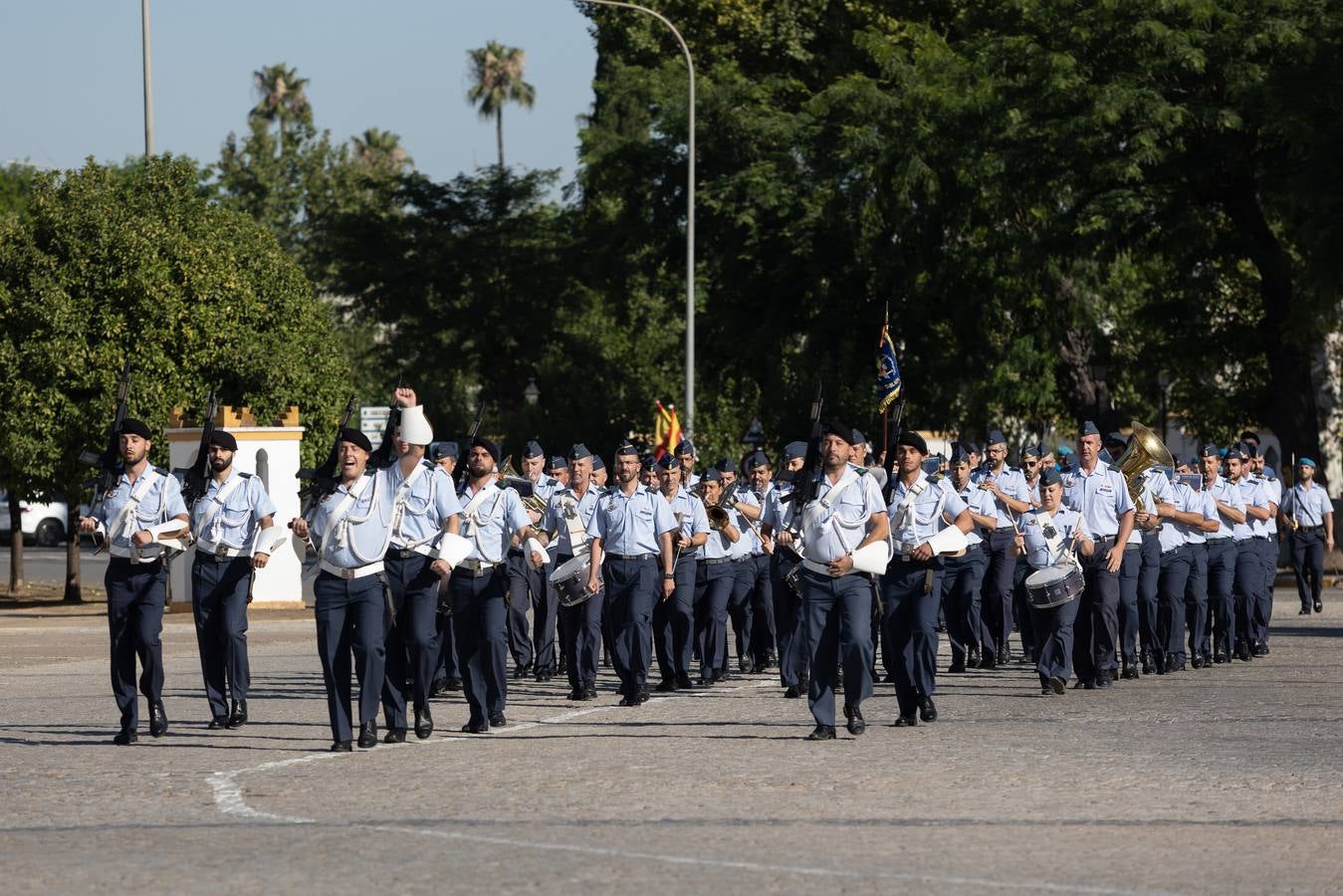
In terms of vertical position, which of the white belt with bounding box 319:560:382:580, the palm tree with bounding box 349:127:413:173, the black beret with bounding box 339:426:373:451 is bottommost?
the white belt with bounding box 319:560:382:580

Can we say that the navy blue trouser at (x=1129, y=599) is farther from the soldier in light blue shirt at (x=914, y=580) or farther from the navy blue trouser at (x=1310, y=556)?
the navy blue trouser at (x=1310, y=556)

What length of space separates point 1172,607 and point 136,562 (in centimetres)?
913

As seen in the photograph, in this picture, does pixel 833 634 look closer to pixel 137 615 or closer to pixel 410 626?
pixel 410 626

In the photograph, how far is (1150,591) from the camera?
18.6 metres

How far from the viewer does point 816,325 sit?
41531 mm

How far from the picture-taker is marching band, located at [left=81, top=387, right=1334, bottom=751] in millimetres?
13461

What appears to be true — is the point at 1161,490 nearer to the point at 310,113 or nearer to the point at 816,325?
the point at 816,325

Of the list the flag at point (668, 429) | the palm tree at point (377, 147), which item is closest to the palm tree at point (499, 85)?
the palm tree at point (377, 147)

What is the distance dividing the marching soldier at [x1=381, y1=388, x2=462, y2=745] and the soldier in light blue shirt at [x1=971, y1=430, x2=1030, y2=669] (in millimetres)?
7412

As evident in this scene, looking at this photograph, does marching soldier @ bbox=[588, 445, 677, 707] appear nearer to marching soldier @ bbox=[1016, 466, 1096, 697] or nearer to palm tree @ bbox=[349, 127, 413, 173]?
marching soldier @ bbox=[1016, 466, 1096, 697]

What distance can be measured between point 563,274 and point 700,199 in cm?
1476

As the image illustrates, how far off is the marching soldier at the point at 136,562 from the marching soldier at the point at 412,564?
1543 millimetres

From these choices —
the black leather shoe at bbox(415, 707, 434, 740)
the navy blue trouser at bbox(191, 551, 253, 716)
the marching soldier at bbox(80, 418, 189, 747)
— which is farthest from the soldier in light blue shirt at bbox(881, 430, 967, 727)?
the marching soldier at bbox(80, 418, 189, 747)

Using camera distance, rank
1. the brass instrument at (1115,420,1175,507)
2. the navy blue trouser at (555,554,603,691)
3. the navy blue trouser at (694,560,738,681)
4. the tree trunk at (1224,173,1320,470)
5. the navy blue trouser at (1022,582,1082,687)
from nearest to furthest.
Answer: the navy blue trouser at (1022,582,1082,687) → the navy blue trouser at (555,554,603,691) → the brass instrument at (1115,420,1175,507) → the navy blue trouser at (694,560,738,681) → the tree trunk at (1224,173,1320,470)
